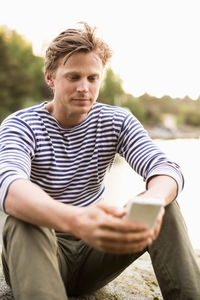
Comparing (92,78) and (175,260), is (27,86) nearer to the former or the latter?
(92,78)

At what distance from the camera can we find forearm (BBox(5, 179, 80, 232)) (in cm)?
162

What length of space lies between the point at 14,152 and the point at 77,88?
1.85ft

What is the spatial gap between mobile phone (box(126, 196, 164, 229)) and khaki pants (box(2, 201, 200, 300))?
0.44 m

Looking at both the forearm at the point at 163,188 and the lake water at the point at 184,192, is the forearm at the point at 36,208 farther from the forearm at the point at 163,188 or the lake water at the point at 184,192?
the lake water at the point at 184,192

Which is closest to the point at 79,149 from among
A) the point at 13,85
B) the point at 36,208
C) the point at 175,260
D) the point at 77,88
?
the point at 77,88

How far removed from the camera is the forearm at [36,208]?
1.62 metres

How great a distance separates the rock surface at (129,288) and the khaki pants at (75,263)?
0.23 m

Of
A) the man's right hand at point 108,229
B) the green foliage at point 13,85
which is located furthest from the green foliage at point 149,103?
the man's right hand at point 108,229

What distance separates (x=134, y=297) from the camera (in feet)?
8.05

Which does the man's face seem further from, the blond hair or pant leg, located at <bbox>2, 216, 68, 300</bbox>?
pant leg, located at <bbox>2, 216, 68, 300</bbox>

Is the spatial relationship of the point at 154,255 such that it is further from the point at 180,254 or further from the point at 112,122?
the point at 112,122

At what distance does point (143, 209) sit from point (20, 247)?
57 cm

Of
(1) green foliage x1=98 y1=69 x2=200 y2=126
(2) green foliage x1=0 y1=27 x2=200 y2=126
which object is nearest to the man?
(2) green foliage x1=0 y1=27 x2=200 y2=126

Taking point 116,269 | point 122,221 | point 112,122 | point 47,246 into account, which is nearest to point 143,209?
point 122,221
